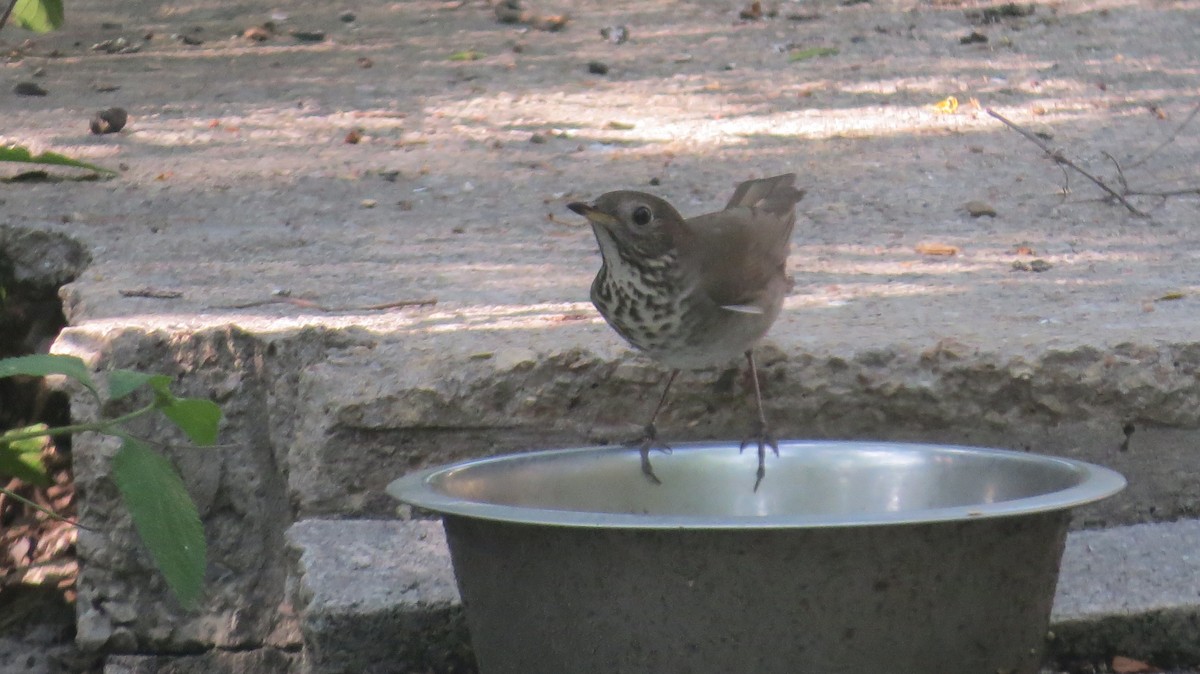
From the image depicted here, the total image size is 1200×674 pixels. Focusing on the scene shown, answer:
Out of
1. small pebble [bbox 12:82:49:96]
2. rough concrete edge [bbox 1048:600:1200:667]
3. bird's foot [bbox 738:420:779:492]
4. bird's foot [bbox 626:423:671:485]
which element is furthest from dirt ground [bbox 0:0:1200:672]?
rough concrete edge [bbox 1048:600:1200:667]

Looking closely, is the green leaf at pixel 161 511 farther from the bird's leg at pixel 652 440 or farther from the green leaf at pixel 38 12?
the green leaf at pixel 38 12

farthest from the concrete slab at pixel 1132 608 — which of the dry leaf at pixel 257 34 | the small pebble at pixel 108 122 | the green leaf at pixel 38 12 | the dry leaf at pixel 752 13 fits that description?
the dry leaf at pixel 257 34

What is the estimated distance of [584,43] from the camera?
31.0 feet

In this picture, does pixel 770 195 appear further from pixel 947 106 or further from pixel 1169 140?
pixel 947 106

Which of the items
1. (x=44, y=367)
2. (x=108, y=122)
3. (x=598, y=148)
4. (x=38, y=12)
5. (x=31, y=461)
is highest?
(x=38, y=12)

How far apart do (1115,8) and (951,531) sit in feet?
25.8

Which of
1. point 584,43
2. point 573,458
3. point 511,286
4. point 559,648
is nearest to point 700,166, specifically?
point 511,286

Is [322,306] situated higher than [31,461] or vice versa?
[322,306]

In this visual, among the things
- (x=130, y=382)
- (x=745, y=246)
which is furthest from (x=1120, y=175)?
(x=130, y=382)

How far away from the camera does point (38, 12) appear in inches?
134

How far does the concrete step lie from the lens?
309 centimetres

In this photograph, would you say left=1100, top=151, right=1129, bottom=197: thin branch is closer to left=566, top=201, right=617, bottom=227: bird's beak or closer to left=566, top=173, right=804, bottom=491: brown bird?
left=566, top=173, right=804, bottom=491: brown bird

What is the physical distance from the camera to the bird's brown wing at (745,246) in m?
3.36

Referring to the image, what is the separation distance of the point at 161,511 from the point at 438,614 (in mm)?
935
